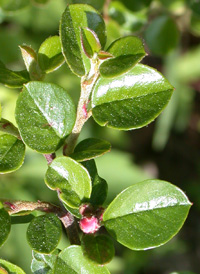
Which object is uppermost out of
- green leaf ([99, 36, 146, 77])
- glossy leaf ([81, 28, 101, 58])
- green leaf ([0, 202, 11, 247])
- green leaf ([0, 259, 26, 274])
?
glossy leaf ([81, 28, 101, 58])

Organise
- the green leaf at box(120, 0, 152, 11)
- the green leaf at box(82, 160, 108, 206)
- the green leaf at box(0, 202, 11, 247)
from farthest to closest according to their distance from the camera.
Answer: the green leaf at box(120, 0, 152, 11) < the green leaf at box(82, 160, 108, 206) < the green leaf at box(0, 202, 11, 247)

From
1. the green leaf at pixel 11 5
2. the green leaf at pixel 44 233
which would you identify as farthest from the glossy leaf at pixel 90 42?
the green leaf at pixel 11 5

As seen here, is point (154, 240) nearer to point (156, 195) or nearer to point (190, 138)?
point (156, 195)

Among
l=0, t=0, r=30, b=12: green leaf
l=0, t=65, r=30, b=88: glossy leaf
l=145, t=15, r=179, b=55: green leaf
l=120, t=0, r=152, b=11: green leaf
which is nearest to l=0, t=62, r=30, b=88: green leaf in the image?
l=0, t=65, r=30, b=88: glossy leaf

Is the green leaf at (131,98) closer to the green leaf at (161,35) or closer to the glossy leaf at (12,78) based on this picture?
the glossy leaf at (12,78)

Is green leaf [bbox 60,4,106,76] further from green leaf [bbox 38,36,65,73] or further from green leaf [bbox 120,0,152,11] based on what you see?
green leaf [bbox 120,0,152,11]

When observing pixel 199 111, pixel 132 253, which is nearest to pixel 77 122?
pixel 132 253
